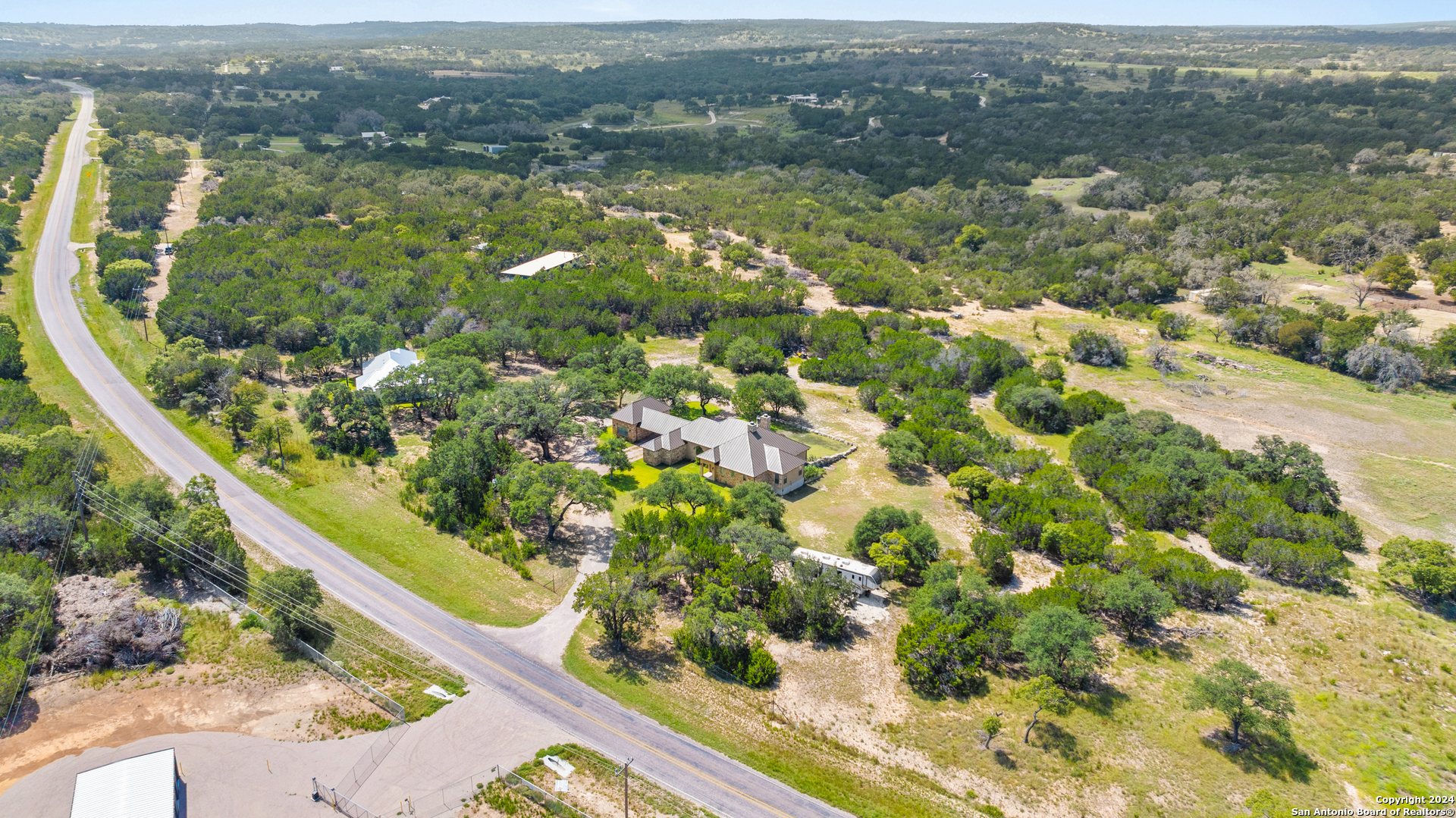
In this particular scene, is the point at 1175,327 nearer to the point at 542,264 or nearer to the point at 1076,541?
the point at 1076,541

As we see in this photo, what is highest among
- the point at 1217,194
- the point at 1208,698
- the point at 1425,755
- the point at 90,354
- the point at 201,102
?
the point at 201,102

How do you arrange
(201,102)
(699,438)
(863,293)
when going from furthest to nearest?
1. (201,102)
2. (863,293)
3. (699,438)

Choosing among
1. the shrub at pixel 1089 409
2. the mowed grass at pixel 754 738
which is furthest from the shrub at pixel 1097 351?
the mowed grass at pixel 754 738

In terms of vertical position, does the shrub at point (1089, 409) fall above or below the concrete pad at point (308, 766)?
above

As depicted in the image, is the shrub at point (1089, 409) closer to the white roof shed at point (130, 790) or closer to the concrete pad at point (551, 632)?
the concrete pad at point (551, 632)

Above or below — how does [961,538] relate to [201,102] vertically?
below

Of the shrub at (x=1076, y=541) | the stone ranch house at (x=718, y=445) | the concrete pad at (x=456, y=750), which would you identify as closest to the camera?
the concrete pad at (x=456, y=750)

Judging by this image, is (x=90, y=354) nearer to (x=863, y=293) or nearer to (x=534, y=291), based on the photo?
(x=534, y=291)

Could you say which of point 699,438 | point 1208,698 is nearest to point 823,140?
point 699,438
